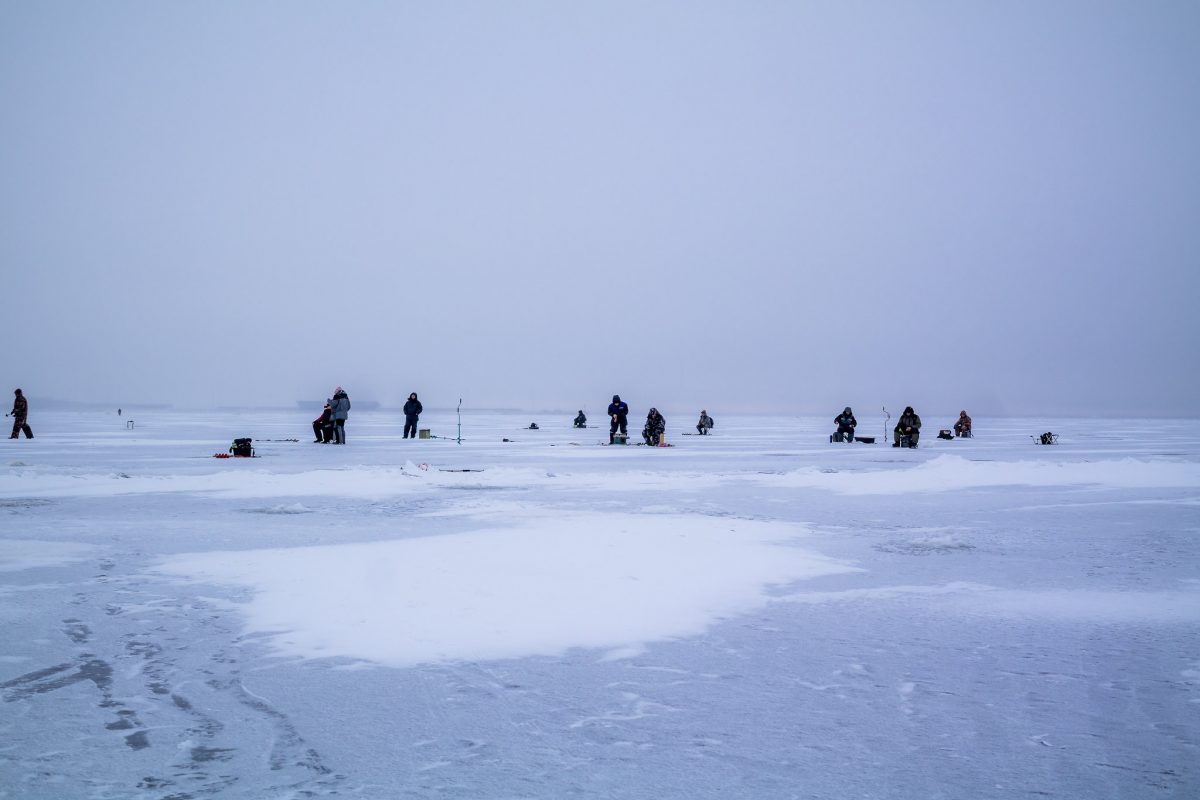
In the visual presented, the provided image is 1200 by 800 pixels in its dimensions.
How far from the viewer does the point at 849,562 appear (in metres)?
7.82

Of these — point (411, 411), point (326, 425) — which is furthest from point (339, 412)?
point (411, 411)

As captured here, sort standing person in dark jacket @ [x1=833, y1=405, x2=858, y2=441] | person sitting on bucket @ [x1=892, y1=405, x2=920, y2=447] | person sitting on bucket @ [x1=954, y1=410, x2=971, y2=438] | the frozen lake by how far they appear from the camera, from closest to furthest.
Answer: the frozen lake, person sitting on bucket @ [x1=892, y1=405, x2=920, y2=447], standing person in dark jacket @ [x1=833, y1=405, x2=858, y2=441], person sitting on bucket @ [x1=954, y1=410, x2=971, y2=438]

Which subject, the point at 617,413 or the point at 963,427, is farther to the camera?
the point at 963,427

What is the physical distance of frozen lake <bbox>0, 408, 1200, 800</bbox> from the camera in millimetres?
3160

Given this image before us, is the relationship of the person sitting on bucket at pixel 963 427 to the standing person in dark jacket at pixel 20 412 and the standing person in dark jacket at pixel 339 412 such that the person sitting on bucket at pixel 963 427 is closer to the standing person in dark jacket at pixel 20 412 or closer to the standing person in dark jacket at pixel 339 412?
the standing person in dark jacket at pixel 339 412

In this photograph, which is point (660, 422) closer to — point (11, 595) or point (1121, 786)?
point (11, 595)

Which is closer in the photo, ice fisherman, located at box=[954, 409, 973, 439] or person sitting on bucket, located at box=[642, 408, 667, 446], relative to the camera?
person sitting on bucket, located at box=[642, 408, 667, 446]

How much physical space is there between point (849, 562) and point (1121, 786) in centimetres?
480

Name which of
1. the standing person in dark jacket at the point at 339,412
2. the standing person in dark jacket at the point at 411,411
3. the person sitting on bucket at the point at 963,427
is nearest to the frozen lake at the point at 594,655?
the standing person in dark jacket at the point at 339,412

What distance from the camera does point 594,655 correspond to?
4.72 metres

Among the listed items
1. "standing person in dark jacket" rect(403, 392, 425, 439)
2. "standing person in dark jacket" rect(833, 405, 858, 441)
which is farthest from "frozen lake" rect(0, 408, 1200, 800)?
"standing person in dark jacket" rect(833, 405, 858, 441)

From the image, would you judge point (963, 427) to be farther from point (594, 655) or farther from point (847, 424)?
point (594, 655)

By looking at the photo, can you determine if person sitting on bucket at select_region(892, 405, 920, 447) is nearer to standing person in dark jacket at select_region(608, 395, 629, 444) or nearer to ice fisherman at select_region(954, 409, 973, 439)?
standing person in dark jacket at select_region(608, 395, 629, 444)

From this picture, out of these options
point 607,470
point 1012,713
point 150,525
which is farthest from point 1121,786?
point 607,470
